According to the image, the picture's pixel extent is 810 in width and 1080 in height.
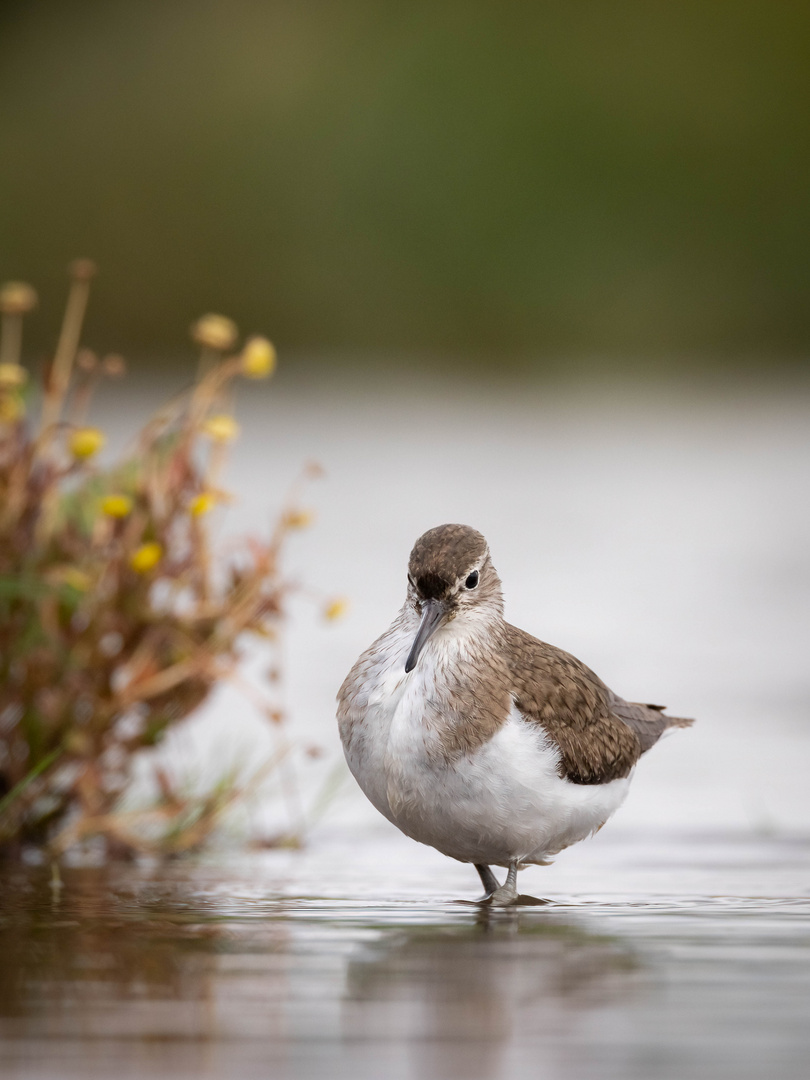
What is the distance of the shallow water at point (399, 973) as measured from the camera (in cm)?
298

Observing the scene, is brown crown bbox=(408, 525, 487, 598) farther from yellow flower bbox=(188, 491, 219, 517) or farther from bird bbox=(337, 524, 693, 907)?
yellow flower bbox=(188, 491, 219, 517)

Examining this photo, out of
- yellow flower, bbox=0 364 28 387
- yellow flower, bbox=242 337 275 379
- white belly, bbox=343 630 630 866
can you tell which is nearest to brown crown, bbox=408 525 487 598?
white belly, bbox=343 630 630 866

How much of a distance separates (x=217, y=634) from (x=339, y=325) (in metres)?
24.6

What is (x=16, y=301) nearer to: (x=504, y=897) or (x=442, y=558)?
(x=442, y=558)

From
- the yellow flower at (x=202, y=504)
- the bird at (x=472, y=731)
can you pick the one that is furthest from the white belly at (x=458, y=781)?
the yellow flower at (x=202, y=504)

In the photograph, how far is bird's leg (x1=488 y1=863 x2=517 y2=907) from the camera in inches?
184

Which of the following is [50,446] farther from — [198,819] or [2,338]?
[2,338]

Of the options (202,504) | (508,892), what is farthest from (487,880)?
(202,504)

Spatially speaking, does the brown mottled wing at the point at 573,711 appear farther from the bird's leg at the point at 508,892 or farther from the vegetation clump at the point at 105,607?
the vegetation clump at the point at 105,607

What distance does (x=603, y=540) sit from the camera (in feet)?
48.0

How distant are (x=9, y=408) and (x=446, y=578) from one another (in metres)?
1.50

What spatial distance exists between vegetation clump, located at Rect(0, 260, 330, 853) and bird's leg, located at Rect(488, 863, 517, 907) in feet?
3.33

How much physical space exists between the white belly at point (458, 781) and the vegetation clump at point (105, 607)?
2.85 feet

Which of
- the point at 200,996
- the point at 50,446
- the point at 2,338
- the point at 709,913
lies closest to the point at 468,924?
the point at 709,913
